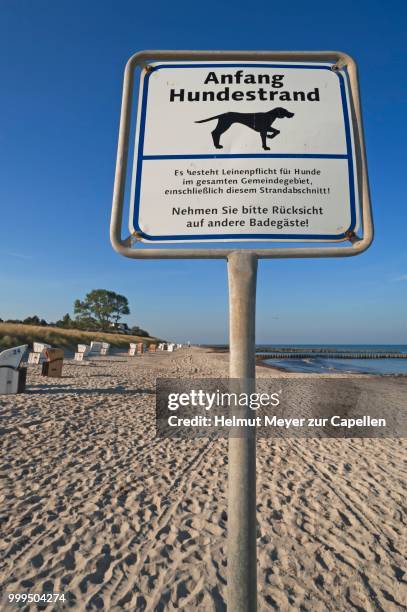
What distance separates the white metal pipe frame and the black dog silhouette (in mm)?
279

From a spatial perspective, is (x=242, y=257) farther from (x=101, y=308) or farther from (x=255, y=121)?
(x=101, y=308)

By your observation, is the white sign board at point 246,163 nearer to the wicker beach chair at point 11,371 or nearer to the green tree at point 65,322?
the wicker beach chair at point 11,371

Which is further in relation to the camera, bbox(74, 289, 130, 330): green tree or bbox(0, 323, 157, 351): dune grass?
bbox(74, 289, 130, 330): green tree

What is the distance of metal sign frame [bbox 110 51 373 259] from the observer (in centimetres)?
112

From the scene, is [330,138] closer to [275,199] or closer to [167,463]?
[275,199]

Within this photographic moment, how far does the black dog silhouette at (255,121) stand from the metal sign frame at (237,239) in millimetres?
279

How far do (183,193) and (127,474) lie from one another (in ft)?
17.0

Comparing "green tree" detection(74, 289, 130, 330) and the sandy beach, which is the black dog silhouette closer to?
the sandy beach

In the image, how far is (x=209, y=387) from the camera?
46.1 feet

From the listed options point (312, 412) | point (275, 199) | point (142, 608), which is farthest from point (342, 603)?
point (312, 412)

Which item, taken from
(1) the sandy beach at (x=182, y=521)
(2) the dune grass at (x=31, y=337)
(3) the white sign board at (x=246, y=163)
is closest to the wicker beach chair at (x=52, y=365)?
(1) the sandy beach at (x=182, y=521)

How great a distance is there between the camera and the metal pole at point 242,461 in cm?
98

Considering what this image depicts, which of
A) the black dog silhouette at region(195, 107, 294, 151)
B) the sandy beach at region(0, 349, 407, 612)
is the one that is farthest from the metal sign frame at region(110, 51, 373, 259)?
the sandy beach at region(0, 349, 407, 612)

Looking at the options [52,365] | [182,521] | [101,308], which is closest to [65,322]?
[101,308]
